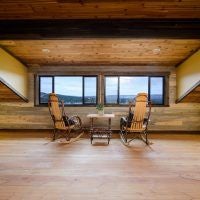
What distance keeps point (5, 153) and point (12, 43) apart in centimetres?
270

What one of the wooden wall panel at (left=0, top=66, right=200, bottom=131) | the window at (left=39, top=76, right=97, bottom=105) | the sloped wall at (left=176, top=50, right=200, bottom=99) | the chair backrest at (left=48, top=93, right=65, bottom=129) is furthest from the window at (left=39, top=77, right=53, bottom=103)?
the sloped wall at (left=176, top=50, right=200, bottom=99)

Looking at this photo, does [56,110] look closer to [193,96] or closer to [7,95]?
[7,95]

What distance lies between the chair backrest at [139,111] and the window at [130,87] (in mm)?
1848

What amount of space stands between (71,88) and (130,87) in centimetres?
194

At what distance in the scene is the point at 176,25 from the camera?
3963mm

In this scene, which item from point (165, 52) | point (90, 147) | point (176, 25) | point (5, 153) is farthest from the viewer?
point (165, 52)

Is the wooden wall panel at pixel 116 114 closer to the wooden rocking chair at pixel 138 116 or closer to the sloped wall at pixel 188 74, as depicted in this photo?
the sloped wall at pixel 188 74

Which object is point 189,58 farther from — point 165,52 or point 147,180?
point 147,180

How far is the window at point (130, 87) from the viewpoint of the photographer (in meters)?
7.14

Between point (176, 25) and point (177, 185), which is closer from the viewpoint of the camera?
point (177, 185)

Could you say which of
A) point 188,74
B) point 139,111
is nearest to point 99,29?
point 139,111

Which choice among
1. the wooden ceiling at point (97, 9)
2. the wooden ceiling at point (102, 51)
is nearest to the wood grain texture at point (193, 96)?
the wooden ceiling at point (102, 51)

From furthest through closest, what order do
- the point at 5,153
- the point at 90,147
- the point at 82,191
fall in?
the point at 90,147
the point at 5,153
the point at 82,191

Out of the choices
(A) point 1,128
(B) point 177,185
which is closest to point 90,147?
(B) point 177,185
